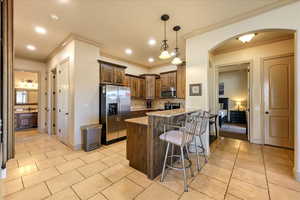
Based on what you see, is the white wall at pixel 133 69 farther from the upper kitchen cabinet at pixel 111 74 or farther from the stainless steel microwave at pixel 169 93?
the stainless steel microwave at pixel 169 93

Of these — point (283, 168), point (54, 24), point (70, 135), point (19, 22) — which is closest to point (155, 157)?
point (283, 168)

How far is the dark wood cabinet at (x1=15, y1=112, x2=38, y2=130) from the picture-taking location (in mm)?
5512

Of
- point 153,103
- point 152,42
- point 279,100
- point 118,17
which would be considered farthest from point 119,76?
point 279,100

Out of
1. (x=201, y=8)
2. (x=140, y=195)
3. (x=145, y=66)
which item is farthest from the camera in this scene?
(x=145, y=66)

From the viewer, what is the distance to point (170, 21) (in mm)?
2730

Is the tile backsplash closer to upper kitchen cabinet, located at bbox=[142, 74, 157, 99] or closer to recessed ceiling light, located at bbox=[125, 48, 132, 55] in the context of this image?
upper kitchen cabinet, located at bbox=[142, 74, 157, 99]

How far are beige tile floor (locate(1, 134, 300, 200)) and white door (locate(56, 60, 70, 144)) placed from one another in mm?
836

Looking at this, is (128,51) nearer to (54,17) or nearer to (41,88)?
(54,17)

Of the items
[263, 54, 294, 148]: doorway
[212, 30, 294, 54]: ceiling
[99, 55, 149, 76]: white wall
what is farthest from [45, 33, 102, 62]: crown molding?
[263, 54, 294, 148]: doorway

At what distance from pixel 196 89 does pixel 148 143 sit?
5.97ft

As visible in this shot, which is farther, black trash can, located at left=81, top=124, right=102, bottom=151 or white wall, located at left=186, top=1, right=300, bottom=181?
black trash can, located at left=81, top=124, right=102, bottom=151

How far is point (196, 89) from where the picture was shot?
3115 millimetres

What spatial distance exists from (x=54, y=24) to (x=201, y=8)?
10.2 feet

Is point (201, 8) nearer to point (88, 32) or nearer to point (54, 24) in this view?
point (88, 32)
